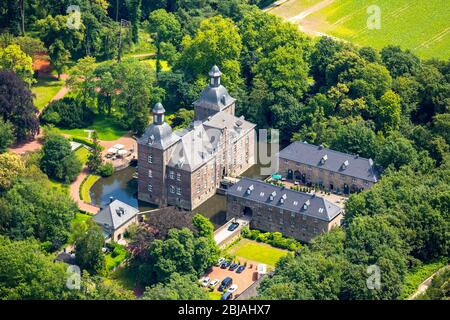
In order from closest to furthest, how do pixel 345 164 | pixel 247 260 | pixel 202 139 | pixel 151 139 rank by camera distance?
1. pixel 247 260
2. pixel 151 139
3. pixel 202 139
4. pixel 345 164

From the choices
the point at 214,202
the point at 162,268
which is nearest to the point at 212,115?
the point at 214,202

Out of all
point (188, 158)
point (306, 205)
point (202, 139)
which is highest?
point (202, 139)

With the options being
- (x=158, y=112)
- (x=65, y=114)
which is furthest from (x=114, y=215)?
Result: (x=65, y=114)

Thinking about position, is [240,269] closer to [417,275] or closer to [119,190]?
[417,275]

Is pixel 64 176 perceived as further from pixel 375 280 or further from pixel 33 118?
pixel 375 280

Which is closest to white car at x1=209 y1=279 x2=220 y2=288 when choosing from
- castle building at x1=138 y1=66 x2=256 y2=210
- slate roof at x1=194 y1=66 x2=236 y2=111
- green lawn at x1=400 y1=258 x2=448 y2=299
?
castle building at x1=138 y1=66 x2=256 y2=210

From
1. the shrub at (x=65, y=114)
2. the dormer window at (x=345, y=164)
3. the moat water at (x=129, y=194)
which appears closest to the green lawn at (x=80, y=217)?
the moat water at (x=129, y=194)

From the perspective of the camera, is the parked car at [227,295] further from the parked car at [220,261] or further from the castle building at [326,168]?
the castle building at [326,168]

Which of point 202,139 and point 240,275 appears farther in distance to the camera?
point 202,139
